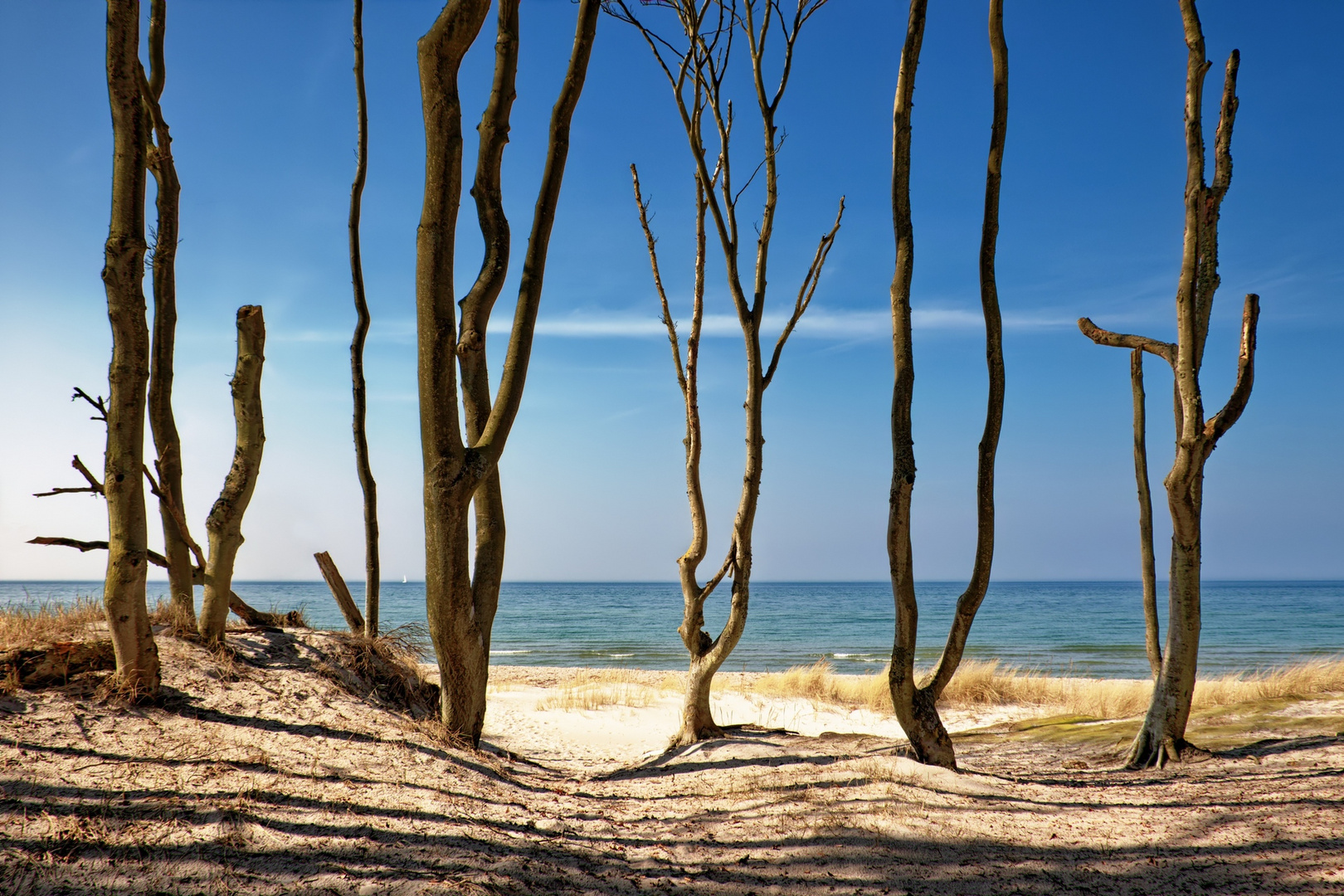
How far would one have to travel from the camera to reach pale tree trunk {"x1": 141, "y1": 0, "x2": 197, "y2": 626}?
17.6 feet

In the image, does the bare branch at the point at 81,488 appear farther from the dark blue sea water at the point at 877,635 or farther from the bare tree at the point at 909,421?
the bare tree at the point at 909,421

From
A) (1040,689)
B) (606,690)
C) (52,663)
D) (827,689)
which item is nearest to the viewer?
(52,663)

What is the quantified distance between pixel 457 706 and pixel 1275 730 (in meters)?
6.31

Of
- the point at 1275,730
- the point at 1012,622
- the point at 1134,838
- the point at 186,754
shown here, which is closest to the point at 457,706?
the point at 186,754

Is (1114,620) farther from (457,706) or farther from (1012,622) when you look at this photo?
(457,706)

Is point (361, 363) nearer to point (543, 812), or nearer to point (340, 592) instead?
point (340, 592)

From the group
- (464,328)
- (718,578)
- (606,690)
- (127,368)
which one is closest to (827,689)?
(606,690)

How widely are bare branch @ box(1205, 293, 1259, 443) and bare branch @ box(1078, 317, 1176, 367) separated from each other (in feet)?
1.38

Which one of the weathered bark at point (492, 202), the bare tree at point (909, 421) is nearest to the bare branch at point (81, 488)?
the weathered bark at point (492, 202)

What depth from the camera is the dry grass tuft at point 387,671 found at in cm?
542

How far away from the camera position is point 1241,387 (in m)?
5.28

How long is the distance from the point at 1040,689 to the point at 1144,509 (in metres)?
6.04

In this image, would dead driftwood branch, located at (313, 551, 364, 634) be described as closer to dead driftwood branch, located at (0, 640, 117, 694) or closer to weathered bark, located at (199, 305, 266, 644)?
weathered bark, located at (199, 305, 266, 644)

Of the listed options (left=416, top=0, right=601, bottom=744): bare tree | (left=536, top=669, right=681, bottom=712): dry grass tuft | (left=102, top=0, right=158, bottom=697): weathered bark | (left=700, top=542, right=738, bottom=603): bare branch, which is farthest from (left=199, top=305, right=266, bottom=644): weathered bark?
(left=536, top=669, right=681, bottom=712): dry grass tuft
